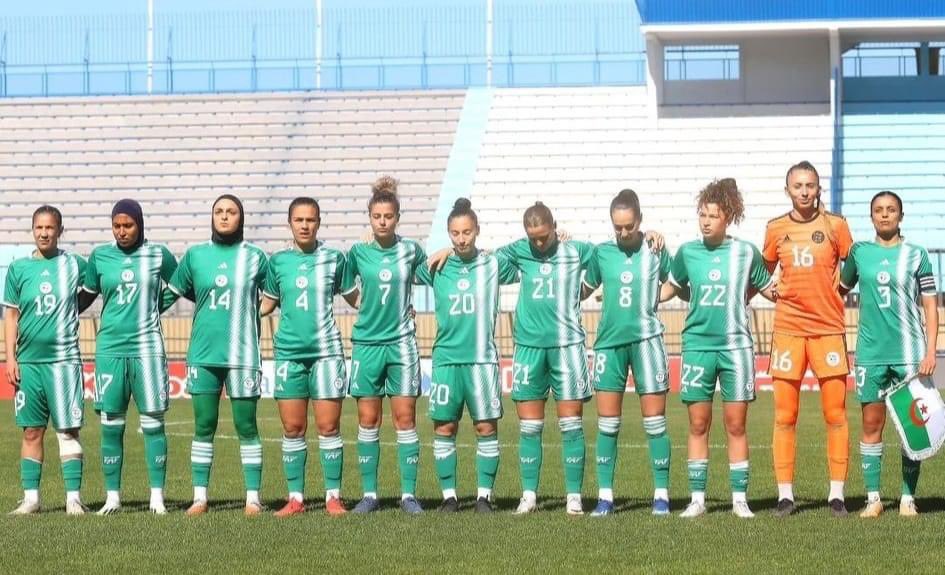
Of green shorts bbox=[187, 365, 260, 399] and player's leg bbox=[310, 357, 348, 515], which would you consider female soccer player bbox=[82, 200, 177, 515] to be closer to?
green shorts bbox=[187, 365, 260, 399]

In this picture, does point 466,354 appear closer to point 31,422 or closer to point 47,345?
point 47,345

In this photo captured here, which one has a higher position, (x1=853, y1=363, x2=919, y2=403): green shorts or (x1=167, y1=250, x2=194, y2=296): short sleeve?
(x1=167, y1=250, x2=194, y2=296): short sleeve

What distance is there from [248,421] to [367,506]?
95 centimetres

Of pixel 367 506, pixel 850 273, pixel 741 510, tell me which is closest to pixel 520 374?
pixel 367 506

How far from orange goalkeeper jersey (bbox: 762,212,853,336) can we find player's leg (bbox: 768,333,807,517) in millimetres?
107

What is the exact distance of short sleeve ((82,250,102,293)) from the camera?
439 inches

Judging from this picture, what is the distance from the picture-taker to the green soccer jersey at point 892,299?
10.5 metres

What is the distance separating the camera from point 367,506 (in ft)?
35.9

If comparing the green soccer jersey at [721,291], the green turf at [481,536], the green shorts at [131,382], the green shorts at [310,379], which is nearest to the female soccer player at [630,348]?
the green soccer jersey at [721,291]

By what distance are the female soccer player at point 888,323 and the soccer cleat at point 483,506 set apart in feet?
7.73

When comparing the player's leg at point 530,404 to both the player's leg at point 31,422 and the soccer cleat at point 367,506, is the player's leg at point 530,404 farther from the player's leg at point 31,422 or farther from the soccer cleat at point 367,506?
the player's leg at point 31,422

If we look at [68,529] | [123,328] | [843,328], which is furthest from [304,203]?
[843,328]

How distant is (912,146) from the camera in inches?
1361

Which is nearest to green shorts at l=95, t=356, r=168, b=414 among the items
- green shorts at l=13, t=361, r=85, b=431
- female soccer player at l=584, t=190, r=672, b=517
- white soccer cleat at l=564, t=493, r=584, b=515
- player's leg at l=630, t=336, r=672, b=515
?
green shorts at l=13, t=361, r=85, b=431
